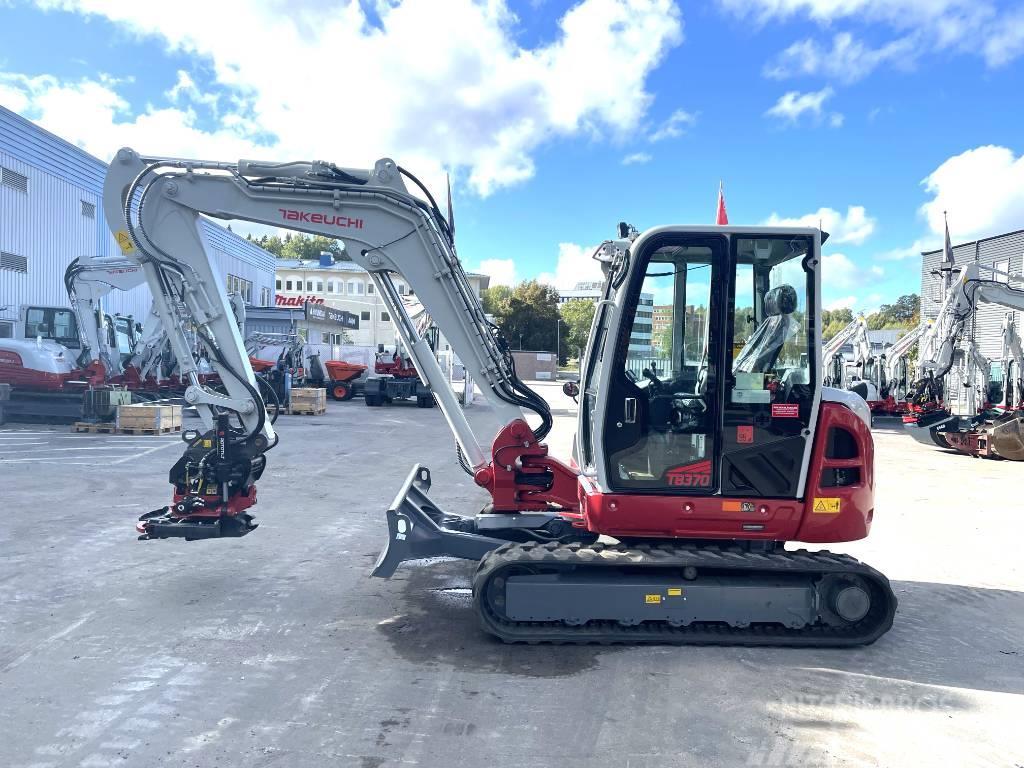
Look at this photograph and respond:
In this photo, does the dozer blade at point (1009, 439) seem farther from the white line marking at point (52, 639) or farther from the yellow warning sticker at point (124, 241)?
the white line marking at point (52, 639)

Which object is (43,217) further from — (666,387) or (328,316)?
(666,387)

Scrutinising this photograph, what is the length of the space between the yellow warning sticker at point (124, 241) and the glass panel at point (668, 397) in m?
4.14

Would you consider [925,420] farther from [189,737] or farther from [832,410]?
[189,737]

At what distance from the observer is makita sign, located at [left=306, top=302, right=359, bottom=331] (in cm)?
2914

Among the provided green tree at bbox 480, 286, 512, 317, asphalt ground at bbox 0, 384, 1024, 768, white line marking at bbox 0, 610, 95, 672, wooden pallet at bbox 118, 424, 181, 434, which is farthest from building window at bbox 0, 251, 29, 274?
green tree at bbox 480, 286, 512, 317

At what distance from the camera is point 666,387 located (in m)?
5.04

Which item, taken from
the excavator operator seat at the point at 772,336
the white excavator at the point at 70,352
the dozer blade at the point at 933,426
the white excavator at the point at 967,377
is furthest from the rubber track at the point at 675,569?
the white excavator at the point at 70,352

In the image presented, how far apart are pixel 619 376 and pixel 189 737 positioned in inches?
133

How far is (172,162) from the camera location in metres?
5.69

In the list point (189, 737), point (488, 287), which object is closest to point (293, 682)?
point (189, 737)

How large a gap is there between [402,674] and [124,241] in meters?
4.15

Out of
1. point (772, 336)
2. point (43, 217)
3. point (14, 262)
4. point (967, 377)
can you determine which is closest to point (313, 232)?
point (772, 336)

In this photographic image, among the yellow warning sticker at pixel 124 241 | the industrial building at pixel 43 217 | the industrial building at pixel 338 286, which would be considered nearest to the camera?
the yellow warning sticker at pixel 124 241

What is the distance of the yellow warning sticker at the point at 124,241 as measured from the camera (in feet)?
18.9
